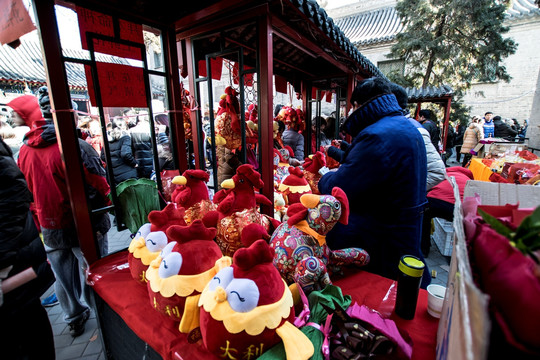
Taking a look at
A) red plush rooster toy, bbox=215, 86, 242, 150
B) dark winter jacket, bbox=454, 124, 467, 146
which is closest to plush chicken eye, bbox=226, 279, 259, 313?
red plush rooster toy, bbox=215, 86, 242, 150

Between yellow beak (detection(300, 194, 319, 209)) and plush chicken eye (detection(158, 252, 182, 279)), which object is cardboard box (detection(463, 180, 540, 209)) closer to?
yellow beak (detection(300, 194, 319, 209))

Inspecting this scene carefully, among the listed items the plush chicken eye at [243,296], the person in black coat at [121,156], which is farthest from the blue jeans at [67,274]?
the person in black coat at [121,156]

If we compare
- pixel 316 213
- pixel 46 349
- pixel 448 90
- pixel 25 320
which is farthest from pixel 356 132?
pixel 448 90

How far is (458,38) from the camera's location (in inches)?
314

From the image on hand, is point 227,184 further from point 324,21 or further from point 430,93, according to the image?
point 430,93

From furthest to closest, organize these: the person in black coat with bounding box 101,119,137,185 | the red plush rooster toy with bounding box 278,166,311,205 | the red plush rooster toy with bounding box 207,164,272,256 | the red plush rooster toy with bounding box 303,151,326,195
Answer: the person in black coat with bounding box 101,119,137,185 → the red plush rooster toy with bounding box 303,151,326,195 → the red plush rooster toy with bounding box 278,166,311,205 → the red plush rooster toy with bounding box 207,164,272,256

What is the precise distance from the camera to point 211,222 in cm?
150

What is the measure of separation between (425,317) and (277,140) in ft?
10.7

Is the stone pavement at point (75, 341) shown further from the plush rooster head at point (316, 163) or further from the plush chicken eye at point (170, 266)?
the plush rooster head at point (316, 163)

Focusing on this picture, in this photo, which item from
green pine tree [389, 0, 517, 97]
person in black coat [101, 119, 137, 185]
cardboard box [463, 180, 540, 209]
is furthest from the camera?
green pine tree [389, 0, 517, 97]

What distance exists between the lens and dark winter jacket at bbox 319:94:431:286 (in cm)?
144

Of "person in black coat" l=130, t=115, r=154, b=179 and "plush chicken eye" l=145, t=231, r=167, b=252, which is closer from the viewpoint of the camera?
"plush chicken eye" l=145, t=231, r=167, b=252

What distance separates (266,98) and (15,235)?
6.06 feet

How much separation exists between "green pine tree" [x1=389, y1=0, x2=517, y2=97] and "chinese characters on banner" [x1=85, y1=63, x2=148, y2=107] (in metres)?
9.19
